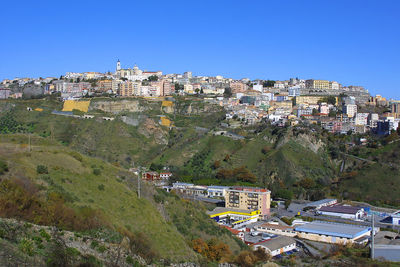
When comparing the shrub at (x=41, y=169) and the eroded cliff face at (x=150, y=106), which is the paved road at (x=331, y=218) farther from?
the eroded cliff face at (x=150, y=106)

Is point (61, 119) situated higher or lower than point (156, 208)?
higher

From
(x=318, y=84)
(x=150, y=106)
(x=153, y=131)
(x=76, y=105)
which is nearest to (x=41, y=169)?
(x=153, y=131)

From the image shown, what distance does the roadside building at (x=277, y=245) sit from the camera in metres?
20.6

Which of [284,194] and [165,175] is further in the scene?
[165,175]

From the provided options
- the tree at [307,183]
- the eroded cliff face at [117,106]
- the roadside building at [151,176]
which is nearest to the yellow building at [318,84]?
the eroded cliff face at [117,106]

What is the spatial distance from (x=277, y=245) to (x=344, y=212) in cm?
1028

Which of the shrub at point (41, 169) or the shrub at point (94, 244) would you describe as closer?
the shrub at point (94, 244)

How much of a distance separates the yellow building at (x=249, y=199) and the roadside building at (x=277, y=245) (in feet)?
23.4

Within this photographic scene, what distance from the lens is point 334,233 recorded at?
78.0 feet

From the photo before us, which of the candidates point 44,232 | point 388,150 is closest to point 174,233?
point 44,232

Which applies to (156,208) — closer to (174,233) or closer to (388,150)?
(174,233)

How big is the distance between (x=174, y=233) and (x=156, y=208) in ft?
6.31

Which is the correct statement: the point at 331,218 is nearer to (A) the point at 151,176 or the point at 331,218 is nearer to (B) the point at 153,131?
(A) the point at 151,176

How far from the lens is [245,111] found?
53.9 metres
